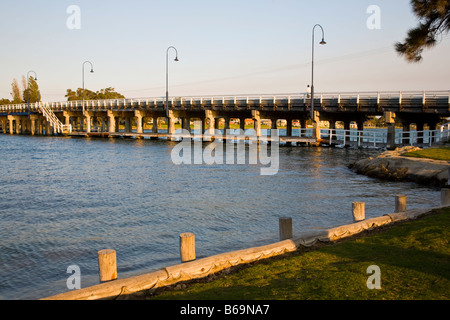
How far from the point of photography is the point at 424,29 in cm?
1608

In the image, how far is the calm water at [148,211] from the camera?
10414 millimetres

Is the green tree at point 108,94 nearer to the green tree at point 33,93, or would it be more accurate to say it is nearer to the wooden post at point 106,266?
the green tree at point 33,93

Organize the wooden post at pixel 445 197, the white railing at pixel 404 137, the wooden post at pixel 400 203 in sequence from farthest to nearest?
the white railing at pixel 404 137
the wooden post at pixel 445 197
the wooden post at pixel 400 203

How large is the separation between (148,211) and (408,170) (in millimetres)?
15209

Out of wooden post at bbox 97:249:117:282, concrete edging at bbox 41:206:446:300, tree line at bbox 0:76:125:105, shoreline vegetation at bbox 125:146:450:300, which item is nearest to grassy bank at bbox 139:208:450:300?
shoreline vegetation at bbox 125:146:450:300

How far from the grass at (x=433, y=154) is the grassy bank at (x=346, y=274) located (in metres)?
16.4

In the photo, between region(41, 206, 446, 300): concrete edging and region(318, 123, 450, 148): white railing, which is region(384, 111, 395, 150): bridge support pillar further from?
region(41, 206, 446, 300): concrete edging

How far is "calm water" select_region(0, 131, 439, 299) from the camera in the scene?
10414 mm

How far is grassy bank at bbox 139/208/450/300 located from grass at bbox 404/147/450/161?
16.4 meters

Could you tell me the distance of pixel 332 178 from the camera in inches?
983

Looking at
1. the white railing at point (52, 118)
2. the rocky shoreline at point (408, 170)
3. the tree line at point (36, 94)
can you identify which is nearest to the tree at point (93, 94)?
the tree line at point (36, 94)

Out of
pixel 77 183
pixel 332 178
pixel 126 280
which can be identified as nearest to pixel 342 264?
pixel 126 280

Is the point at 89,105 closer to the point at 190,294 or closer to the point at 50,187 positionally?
the point at 50,187

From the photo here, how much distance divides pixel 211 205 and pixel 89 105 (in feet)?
218
